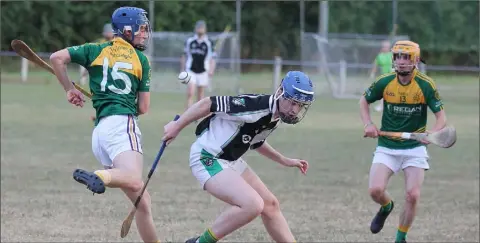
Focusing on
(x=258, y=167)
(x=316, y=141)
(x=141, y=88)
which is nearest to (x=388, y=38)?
(x=316, y=141)

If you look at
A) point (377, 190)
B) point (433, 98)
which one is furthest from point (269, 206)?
point (433, 98)

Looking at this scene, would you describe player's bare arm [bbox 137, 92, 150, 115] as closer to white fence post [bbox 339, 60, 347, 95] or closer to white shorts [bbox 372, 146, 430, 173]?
white shorts [bbox 372, 146, 430, 173]

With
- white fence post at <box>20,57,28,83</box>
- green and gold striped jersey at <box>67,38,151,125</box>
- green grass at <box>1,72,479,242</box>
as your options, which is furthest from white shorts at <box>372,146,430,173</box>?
white fence post at <box>20,57,28,83</box>

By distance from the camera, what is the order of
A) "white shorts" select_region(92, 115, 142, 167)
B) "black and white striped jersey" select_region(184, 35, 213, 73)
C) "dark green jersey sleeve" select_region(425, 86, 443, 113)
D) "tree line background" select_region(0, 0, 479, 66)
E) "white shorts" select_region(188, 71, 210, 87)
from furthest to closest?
"tree line background" select_region(0, 0, 479, 66) → "black and white striped jersey" select_region(184, 35, 213, 73) → "white shorts" select_region(188, 71, 210, 87) → "dark green jersey sleeve" select_region(425, 86, 443, 113) → "white shorts" select_region(92, 115, 142, 167)

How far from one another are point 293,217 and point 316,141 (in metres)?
7.36

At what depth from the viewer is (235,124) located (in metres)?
6.37

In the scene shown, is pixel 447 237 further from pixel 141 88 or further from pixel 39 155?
pixel 39 155

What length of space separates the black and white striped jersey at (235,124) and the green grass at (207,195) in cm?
188

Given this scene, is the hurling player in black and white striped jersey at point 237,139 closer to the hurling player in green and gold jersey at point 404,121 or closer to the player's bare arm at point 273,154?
the player's bare arm at point 273,154

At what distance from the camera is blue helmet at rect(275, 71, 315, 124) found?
6086 mm

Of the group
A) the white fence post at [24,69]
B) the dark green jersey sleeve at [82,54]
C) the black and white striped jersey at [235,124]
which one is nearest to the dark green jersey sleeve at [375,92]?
the black and white striped jersey at [235,124]

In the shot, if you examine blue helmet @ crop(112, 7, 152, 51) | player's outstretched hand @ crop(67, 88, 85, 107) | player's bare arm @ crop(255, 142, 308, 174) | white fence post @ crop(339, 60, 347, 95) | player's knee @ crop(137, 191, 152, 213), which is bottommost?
white fence post @ crop(339, 60, 347, 95)

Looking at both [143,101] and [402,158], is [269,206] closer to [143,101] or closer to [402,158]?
[143,101]

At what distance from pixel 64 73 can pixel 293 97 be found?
5.69 feet
